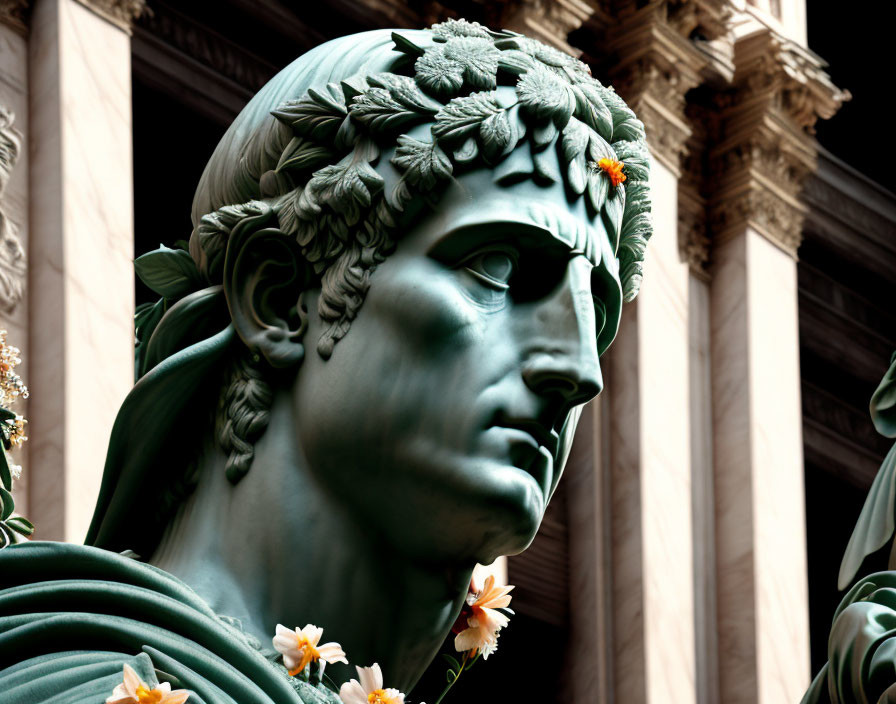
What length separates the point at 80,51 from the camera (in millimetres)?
16469

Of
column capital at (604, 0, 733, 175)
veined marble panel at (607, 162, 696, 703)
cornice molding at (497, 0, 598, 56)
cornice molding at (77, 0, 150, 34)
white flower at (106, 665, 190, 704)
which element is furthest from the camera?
column capital at (604, 0, 733, 175)

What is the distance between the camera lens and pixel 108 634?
9.71 feet

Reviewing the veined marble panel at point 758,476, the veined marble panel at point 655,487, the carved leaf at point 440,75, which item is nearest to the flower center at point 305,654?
the carved leaf at point 440,75

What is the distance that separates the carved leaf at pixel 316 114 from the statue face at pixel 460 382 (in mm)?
192

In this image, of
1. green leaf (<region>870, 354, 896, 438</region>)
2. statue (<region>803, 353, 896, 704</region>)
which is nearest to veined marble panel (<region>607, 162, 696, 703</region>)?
green leaf (<region>870, 354, 896, 438</region>)

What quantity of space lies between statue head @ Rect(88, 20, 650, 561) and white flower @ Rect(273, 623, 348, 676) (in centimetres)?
20

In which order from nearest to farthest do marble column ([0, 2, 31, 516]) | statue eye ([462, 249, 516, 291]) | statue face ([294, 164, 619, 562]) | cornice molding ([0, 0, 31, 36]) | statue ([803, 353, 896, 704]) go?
statue face ([294, 164, 619, 562])
statue eye ([462, 249, 516, 291])
statue ([803, 353, 896, 704])
marble column ([0, 2, 31, 516])
cornice molding ([0, 0, 31, 36])

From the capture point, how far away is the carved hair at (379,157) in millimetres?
3389

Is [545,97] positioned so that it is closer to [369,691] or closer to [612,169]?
[612,169]

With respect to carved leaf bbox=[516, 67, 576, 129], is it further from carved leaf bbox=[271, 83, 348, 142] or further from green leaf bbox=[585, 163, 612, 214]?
carved leaf bbox=[271, 83, 348, 142]

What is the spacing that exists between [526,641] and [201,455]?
17470 mm

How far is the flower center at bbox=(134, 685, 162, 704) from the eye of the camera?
281 cm

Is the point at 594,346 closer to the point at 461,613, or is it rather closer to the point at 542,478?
the point at 542,478

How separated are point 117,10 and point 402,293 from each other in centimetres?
1389
